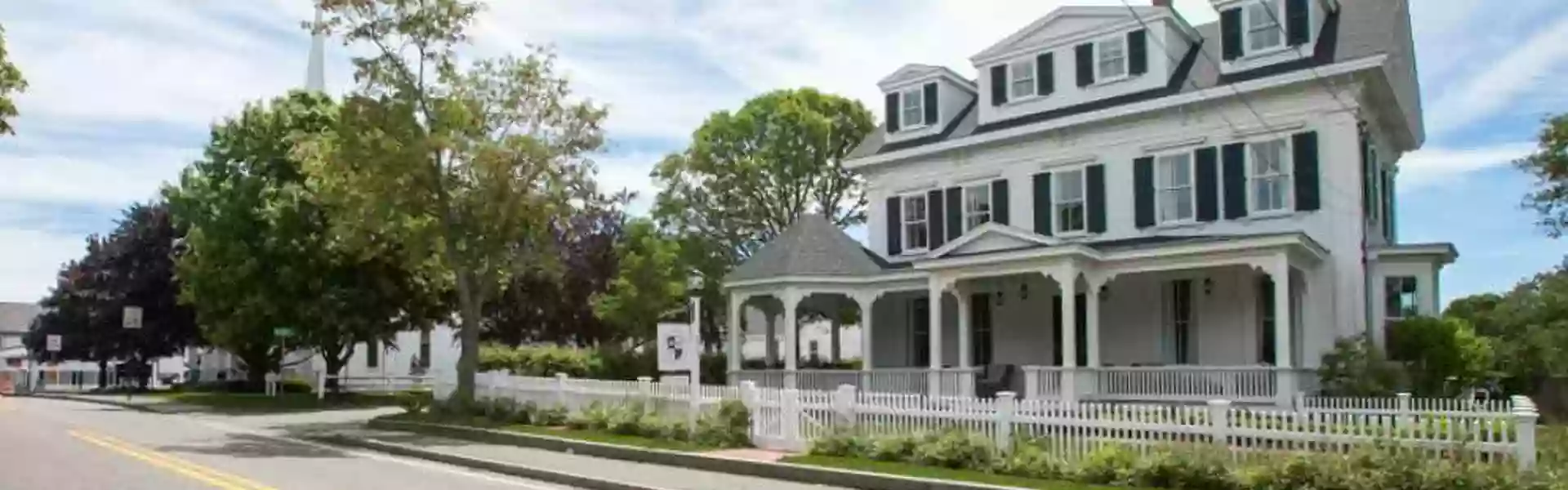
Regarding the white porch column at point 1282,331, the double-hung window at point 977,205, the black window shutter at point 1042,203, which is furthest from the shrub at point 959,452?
the double-hung window at point 977,205

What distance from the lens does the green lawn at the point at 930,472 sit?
1521cm

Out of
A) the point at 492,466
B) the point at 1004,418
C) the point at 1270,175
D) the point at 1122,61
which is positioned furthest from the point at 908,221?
the point at 1004,418

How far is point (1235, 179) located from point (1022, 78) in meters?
5.78

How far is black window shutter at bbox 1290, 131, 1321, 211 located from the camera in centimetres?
2423

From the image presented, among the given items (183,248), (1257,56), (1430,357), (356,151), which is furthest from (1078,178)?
(183,248)

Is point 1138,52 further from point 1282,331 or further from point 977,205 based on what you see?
point 1282,331

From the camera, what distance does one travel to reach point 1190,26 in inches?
1116

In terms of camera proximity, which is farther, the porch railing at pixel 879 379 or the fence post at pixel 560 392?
the porch railing at pixel 879 379

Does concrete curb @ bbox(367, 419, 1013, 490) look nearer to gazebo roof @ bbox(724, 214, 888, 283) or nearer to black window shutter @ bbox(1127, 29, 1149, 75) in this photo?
gazebo roof @ bbox(724, 214, 888, 283)

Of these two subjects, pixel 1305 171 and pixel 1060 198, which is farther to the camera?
pixel 1060 198

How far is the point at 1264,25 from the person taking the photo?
84.1ft

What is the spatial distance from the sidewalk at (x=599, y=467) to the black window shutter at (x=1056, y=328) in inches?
448

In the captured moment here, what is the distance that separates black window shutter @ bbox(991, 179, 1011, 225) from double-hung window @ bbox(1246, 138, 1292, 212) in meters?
5.55

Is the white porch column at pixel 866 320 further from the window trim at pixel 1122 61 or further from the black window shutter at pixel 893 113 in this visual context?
the window trim at pixel 1122 61
